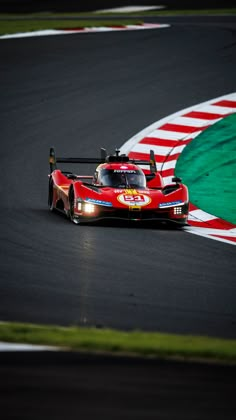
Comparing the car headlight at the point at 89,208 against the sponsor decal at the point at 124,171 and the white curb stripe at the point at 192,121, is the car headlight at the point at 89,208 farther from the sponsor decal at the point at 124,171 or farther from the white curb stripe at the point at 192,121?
the white curb stripe at the point at 192,121

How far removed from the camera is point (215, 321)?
11.3 m

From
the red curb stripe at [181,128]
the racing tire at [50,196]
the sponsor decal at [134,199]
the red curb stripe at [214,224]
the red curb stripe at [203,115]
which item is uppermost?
the red curb stripe at [203,115]

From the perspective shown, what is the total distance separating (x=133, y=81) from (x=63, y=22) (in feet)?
30.4

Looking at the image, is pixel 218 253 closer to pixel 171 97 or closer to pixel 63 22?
pixel 171 97

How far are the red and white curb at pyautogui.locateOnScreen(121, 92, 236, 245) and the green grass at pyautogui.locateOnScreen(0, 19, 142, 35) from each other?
9.84 meters

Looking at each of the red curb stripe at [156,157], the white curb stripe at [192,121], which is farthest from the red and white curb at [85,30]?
the red curb stripe at [156,157]

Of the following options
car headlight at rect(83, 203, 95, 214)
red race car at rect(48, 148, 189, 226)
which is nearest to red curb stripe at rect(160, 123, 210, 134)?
red race car at rect(48, 148, 189, 226)

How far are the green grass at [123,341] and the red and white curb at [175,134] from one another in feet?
29.4

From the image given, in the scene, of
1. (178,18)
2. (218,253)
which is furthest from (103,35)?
(218,253)

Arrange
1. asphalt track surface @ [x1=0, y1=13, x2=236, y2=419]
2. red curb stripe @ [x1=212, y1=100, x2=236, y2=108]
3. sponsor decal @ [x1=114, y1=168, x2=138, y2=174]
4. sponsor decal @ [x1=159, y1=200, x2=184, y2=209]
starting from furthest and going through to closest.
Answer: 1. red curb stripe @ [x1=212, y1=100, x2=236, y2=108]
2. sponsor decal @ [x1=114, y1=168, x2=138, y2=174]
3. sponsor decal @ [x1=159, y1=200, x2=184, y2=209]
4. asphalt track surface @ [x1=0, y1=13, x2=236, y2=419]

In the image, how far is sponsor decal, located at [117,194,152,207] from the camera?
1753cm

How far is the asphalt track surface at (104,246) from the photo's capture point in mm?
8263

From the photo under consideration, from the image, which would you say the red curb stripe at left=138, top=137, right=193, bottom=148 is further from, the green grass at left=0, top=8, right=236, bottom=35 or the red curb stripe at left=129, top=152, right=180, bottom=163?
the green grass at left=0, top=8, right=236, bottom=35

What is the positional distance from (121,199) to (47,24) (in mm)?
20183
